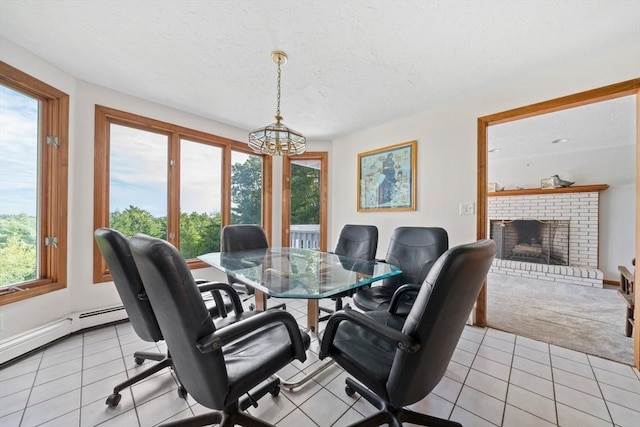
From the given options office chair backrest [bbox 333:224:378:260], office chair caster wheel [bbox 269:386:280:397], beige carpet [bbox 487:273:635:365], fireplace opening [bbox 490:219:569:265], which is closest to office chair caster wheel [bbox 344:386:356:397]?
office chair caster wheel [bbox 269:386:280:397]

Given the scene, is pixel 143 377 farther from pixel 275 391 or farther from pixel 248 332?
pixel 248 332

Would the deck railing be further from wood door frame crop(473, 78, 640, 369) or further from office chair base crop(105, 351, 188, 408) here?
office chair base crop(105, 351, 188, 408)

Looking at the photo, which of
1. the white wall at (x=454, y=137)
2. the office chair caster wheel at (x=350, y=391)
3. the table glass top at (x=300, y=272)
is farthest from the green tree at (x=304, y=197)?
the office chair caster wheel at (x=350, y=391)

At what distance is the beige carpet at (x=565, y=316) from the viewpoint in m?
2.05

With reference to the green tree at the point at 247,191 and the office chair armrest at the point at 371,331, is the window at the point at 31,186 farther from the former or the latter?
the office chair armrest at the point at 371,331

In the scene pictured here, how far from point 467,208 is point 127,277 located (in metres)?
2.86

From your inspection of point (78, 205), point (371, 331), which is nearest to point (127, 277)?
point (371, 331)

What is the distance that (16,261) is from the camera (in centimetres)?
188

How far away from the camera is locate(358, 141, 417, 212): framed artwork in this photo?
294 centimetres

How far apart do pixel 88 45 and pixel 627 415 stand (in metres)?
4.14

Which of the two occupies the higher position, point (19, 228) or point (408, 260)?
point (19, 228)

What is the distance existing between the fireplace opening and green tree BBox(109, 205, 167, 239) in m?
5.72

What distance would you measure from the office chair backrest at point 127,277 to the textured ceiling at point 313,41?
1.37m

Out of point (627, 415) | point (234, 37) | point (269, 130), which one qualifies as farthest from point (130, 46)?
point (627, 415)
